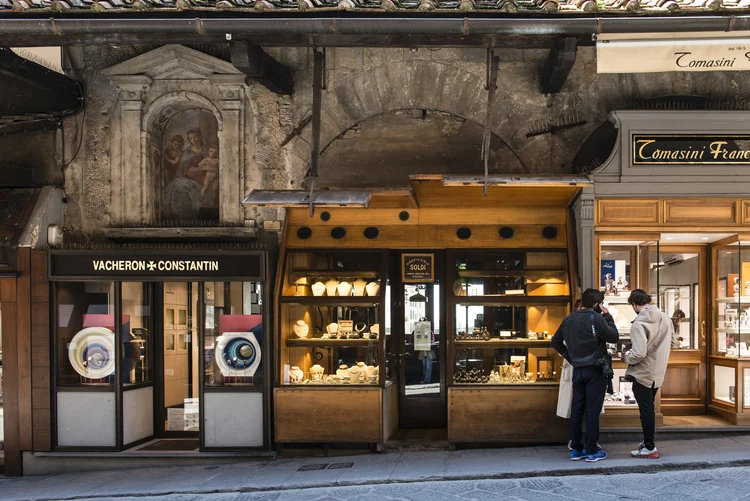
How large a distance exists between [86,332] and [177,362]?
4.62ft

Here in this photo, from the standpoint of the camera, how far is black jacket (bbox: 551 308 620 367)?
875 centimetres

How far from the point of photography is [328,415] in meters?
10.2

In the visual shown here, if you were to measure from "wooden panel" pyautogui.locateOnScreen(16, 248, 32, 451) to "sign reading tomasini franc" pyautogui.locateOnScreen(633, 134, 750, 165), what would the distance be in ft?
27.5

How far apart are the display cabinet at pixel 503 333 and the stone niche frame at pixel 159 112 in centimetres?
347

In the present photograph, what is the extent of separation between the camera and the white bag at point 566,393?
952cm

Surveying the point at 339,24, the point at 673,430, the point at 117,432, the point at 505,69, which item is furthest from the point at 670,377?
the point at 117,432

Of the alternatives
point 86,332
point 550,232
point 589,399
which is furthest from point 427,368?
point 86,332

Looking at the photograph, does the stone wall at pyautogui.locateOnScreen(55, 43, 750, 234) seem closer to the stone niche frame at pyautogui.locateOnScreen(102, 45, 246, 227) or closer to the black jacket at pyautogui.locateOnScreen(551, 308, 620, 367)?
the stone niche frame at pyautogui.locateOnScreen(102, 45, 246, 227)

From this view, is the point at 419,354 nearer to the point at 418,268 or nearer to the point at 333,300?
the point at 418,268

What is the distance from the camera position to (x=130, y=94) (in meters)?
11.2

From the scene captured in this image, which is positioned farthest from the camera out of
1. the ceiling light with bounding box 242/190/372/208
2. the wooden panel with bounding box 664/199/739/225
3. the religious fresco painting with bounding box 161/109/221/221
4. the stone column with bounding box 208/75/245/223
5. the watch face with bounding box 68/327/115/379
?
the religious fresco painting with bounding box 161/109/221/221

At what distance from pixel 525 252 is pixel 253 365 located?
13.1ft

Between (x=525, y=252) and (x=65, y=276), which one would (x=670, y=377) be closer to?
(x=525, y=252)

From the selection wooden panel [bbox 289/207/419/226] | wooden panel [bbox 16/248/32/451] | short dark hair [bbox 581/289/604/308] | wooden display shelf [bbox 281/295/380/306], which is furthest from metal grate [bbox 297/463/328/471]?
wooden panel [bbox 16/248/32/451]
